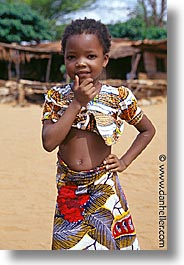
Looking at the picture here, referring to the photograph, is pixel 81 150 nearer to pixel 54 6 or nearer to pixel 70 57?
pixel 70 57

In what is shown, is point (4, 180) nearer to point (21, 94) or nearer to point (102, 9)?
point (102, 9)

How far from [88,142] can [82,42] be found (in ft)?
0.82

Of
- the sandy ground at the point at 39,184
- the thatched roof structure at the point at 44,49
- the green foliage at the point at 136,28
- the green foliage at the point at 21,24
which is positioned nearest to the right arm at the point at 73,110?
the sandy ground at the point at 39,184

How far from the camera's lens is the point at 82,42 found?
1.29 meters

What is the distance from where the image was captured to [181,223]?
6.05 feet

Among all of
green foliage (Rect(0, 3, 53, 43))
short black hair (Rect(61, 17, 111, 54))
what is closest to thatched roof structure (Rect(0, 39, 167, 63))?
green foliage (Rect(0, 3, 53, 43))

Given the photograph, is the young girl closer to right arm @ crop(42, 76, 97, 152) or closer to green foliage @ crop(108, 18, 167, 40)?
right arm @ crop(42, 76, 97, 152)

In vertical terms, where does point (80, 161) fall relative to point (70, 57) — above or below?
below

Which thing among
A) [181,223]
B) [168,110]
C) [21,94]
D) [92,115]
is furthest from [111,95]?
[21,94]

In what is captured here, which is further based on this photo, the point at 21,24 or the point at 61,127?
the point at 21,24

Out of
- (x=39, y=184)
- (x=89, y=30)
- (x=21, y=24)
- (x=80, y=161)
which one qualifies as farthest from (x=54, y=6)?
(x=80, y=161)

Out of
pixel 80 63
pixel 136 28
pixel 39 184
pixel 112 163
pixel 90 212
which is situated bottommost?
pixel 39 184

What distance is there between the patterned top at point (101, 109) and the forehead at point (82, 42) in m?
0.11

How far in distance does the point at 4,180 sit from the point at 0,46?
0.95 meters
